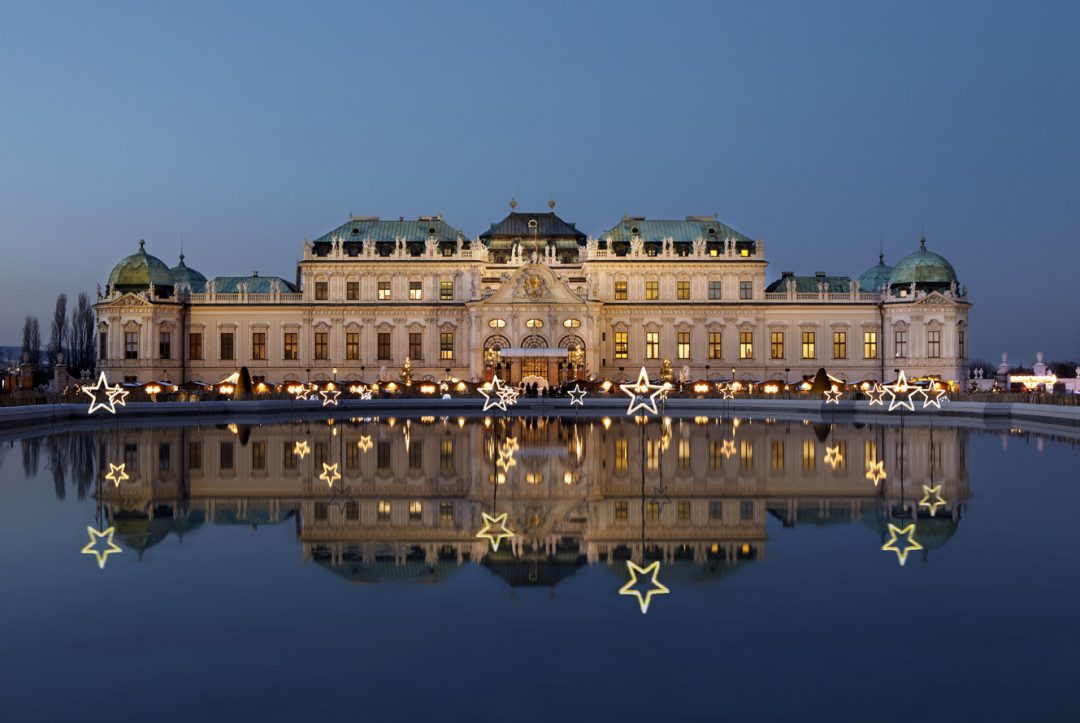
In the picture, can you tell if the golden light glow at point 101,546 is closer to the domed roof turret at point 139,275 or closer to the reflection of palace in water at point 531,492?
the reflection of palace in water at point 531,492

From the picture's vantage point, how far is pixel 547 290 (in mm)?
89500

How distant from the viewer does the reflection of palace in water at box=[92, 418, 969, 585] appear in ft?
54.6

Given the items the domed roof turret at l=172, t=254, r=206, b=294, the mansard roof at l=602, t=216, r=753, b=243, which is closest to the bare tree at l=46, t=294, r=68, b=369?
the domed roof turret at l=172, t=254, r=206, b=294

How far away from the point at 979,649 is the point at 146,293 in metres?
88.2

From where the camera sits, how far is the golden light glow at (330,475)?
25.7 metres

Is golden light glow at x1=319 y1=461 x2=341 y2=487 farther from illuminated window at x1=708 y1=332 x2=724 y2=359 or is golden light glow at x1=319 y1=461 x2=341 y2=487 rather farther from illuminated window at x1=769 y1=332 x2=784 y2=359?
illuminated window at x1=769 y1=332 x2=784 y2=359

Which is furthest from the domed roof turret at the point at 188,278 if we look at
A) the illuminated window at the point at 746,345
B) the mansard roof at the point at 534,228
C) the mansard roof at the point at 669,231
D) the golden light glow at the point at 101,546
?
the golden light glow at the point at 101,546

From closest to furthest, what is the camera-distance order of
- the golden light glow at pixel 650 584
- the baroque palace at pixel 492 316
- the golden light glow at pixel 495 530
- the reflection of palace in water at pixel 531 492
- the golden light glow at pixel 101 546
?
the golden light glow at pixel 650 584 → the golden light glow at pixel 101 546 → the reflection of palace in water at pixel 531 492 → the golden light glow at pixel 495 530 → the baroque palace at pixel 492 316

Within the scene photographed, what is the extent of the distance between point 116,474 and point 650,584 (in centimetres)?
1792

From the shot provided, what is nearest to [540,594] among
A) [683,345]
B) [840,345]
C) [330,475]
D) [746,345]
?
[330,475]

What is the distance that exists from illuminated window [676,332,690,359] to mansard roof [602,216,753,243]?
801cm

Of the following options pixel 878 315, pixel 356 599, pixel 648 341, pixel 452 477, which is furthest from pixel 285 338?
pixel 356 599

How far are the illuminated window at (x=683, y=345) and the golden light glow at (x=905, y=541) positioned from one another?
73.8m

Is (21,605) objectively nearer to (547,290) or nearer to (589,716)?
(589,716)
